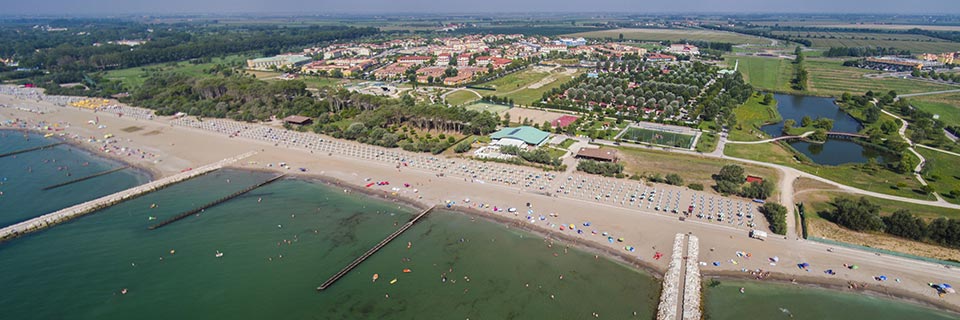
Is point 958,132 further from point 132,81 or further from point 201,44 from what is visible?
point 201,44

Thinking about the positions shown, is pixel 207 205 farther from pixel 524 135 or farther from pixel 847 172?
pixel 847 172

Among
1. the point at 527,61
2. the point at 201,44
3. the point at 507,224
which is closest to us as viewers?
the point at 507,224

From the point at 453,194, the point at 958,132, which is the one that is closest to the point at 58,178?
the point at 453,194

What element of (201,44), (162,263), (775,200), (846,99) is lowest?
(162,263)

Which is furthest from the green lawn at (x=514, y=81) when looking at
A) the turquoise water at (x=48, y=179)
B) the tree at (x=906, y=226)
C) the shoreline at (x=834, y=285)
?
the tree at (x=906, y=226)

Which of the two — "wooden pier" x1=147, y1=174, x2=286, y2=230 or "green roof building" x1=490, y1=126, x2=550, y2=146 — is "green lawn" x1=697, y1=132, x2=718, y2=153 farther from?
"wooden pier" x1=147, y1=174, x2=286, y2=230

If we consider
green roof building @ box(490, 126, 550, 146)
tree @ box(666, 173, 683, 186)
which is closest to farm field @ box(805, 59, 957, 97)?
green roof building @ box(490, 126, 550, 146)
